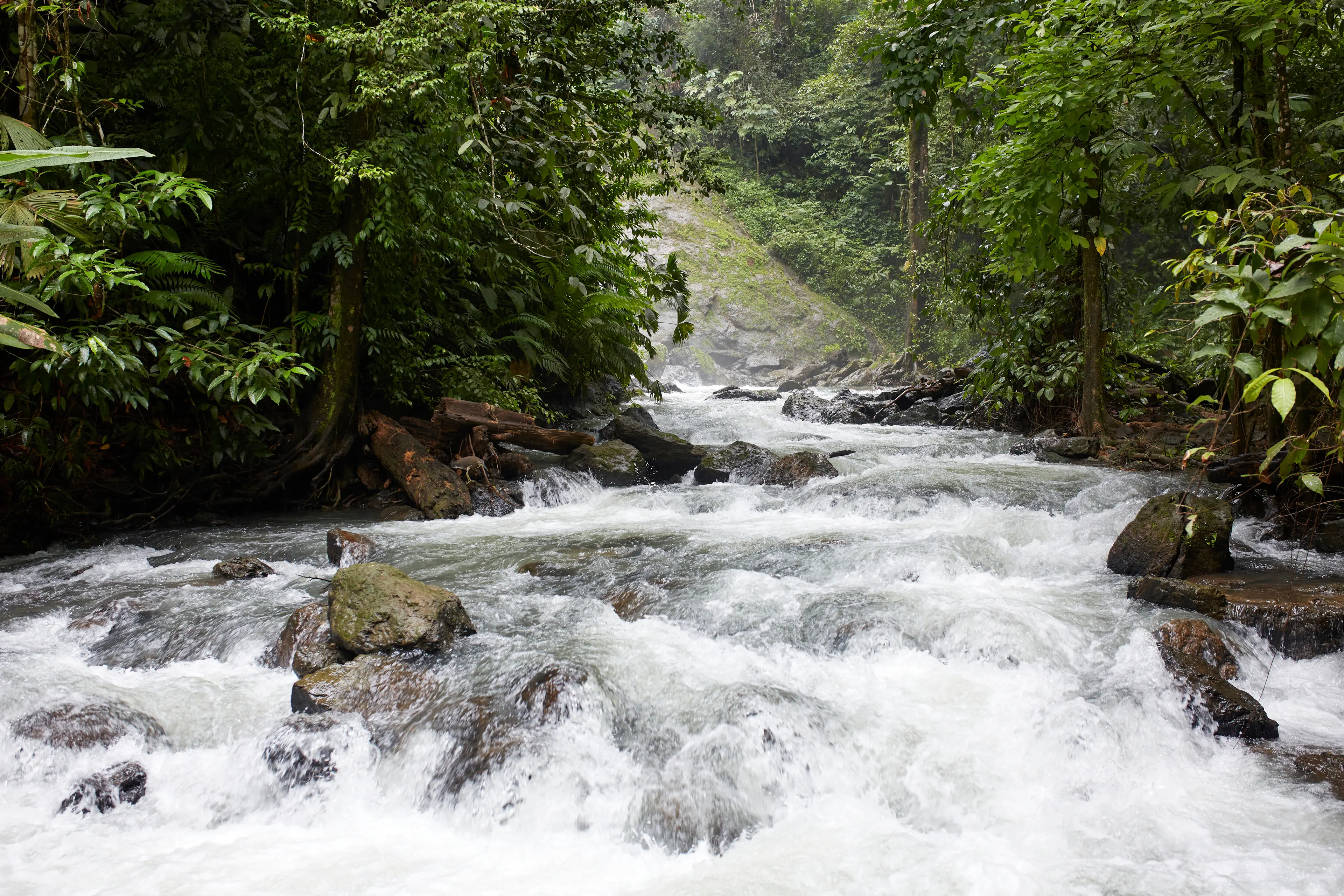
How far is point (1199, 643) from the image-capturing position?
3.99 metres

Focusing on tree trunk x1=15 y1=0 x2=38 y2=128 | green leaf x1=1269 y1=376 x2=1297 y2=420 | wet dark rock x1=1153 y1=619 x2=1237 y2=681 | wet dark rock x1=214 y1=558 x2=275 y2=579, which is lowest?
wet dark rock x1=1153 y1=619 x2=1237 y2=681

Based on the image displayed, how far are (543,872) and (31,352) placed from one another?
4.70 metres

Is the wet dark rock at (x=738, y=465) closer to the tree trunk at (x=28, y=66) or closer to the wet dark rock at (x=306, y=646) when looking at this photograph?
the wet dark rock at (x=306, y=646)

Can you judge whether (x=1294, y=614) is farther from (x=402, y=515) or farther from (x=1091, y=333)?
(x=402, y=515)

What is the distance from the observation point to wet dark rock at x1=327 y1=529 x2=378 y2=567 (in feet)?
18.8

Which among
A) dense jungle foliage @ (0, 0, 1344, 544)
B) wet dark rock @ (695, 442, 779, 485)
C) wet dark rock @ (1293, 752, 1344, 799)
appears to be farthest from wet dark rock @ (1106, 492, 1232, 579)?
wet dark rock @ (695, 442, 779, 485)

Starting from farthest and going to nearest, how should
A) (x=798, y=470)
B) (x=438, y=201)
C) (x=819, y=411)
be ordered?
(x=819, y=411) < (x=798, y=470) < (x=438, y=201)

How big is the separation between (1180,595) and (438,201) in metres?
6.14

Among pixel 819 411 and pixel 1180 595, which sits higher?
pixel 819 411

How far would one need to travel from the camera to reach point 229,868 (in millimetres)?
2922

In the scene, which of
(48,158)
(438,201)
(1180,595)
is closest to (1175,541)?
(1180,595)

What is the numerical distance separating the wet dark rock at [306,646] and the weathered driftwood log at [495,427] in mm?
3697

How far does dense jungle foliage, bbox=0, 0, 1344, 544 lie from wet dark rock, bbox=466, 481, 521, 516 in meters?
1.13

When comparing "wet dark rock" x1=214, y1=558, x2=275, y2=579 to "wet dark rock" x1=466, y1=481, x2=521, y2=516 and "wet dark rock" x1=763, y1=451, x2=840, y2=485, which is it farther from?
"wet dark rock" x1=763, y1=451, x2=840, y2=485
